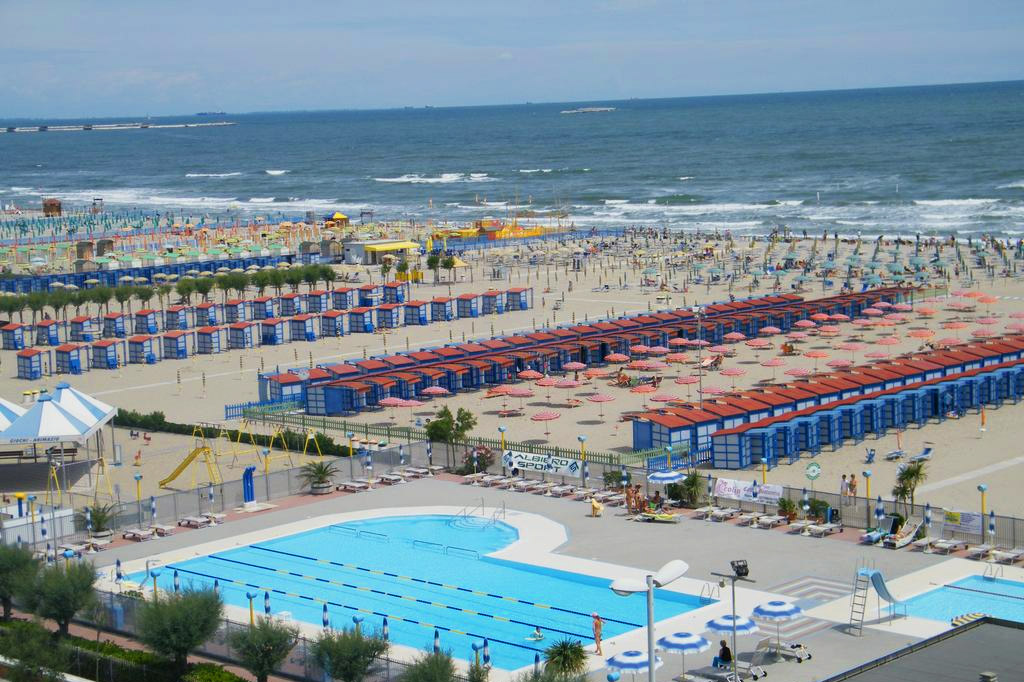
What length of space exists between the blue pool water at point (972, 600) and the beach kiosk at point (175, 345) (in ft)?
124

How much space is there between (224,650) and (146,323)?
40.2 m

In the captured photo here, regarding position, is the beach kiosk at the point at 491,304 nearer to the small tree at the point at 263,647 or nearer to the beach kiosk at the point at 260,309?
the beach kiosk at the point at 260,309

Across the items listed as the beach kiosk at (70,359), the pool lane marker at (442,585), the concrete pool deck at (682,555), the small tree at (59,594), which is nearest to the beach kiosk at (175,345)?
the beach kiosk at (70,359)

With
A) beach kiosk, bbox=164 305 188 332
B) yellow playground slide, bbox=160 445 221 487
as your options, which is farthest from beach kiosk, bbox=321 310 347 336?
yellow playground slide, bbox=160 445 221 487

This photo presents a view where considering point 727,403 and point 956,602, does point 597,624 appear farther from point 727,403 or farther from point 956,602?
point 727,403

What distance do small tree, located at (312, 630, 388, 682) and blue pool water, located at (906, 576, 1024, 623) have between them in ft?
32.2

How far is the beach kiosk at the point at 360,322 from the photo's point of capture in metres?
61.7

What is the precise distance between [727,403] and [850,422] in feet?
11.5

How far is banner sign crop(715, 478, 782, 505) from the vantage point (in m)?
31.3

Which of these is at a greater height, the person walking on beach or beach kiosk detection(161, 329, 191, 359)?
beach kiosk detection(161, 329, 191, 359)

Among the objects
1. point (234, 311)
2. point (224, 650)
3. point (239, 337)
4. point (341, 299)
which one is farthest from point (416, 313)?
point (224, 650)

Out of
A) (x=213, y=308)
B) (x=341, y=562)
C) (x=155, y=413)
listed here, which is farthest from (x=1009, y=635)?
(x=213, y=308)

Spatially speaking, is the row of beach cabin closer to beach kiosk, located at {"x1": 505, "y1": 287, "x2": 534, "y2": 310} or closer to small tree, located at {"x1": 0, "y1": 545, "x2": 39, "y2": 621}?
beach kiosk, located at {"x1": 505, "y1": 287, "x2": 534, "y2": 310}

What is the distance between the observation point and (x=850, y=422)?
3978cm
